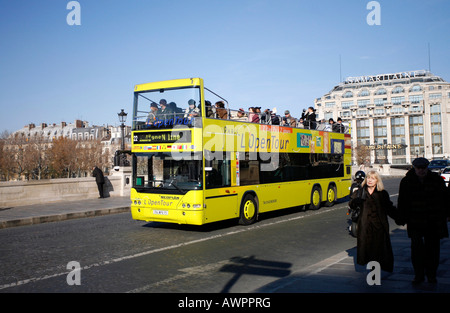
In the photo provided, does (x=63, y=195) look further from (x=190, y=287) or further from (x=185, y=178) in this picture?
(x=190, y=287)

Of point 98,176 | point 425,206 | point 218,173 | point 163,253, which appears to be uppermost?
point 218,173

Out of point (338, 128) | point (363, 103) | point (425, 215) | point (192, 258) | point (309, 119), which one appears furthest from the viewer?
point (363, 103)

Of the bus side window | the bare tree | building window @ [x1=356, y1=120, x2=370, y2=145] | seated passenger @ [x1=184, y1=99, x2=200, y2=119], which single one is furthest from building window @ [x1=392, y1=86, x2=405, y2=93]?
seated passenger @ [x1=184, y1=99, x2=200, y2=119]

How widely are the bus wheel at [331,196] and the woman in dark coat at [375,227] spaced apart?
12866 mm

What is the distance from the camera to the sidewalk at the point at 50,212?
50.3 feet

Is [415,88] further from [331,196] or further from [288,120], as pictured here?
[288,120]

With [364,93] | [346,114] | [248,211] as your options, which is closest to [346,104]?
[346,114]

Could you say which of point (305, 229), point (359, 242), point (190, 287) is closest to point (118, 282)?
point (190, 287)

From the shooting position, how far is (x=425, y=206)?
20.5ft

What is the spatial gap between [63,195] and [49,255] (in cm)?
1339

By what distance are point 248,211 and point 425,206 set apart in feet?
25.8

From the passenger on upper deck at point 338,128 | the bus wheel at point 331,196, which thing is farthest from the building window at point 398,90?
the bus wheel at point 331,196

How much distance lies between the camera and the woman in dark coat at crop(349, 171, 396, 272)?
6.40 m

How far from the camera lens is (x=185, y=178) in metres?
11.9
